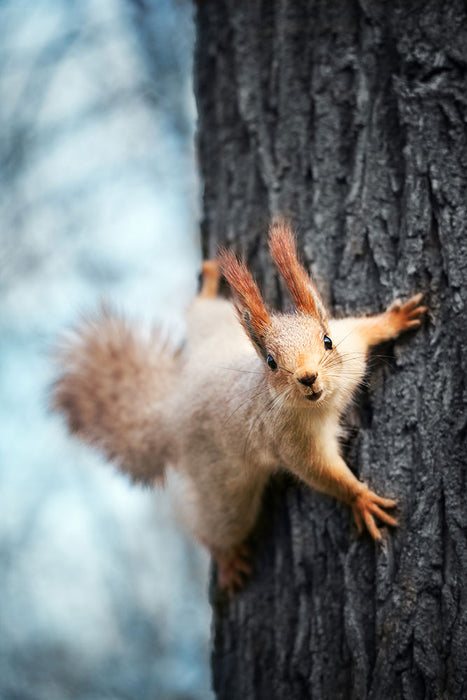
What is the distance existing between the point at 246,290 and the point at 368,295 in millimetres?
401

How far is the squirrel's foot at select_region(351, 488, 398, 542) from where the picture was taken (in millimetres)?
1756

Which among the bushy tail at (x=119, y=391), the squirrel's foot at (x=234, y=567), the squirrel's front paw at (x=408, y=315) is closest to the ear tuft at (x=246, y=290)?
the squirrel's front paw at (x=408, y=315)

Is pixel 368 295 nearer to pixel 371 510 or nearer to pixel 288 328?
pixel 288 328

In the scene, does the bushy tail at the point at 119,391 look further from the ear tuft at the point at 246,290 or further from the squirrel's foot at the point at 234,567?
the ear tuft at the point at 246,290

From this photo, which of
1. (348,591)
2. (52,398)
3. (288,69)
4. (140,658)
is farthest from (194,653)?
(288,69)

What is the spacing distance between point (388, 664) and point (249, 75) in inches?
79.2

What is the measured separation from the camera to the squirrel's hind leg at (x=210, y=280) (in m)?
2.64

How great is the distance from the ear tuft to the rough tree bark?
12.3 inches

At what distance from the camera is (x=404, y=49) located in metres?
1.98

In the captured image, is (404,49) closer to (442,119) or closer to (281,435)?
(442,119)

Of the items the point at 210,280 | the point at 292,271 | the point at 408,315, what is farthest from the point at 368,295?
the point at 210,280

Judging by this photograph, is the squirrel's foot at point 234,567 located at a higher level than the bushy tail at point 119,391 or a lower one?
→ lower

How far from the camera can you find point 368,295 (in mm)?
1979

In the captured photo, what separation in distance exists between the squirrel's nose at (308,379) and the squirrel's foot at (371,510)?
36cm
